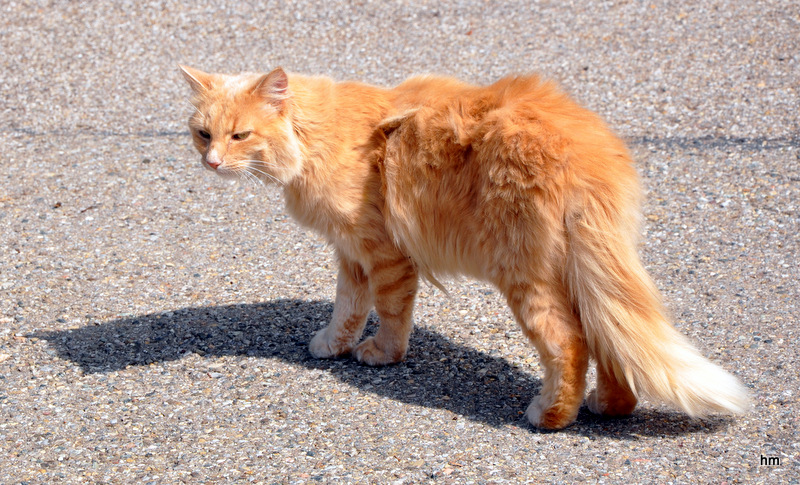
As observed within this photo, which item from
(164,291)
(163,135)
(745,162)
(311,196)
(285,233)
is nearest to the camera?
(311,196)

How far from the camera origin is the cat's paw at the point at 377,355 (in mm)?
4355

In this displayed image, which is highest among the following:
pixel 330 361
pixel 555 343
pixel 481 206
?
pixel 481 206

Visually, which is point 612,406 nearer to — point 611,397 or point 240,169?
point 611,397

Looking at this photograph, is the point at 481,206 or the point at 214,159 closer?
the point at 481,206

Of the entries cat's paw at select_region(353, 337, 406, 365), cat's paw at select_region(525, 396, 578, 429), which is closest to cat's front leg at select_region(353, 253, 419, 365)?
cat's paw at select_region(353, 337, 406, 365)

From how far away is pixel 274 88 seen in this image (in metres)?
3.85

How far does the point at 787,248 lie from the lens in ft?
17.4

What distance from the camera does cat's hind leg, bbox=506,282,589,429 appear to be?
3.54m

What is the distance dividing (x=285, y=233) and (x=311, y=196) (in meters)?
1.95

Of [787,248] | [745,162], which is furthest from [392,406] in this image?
[745,162]

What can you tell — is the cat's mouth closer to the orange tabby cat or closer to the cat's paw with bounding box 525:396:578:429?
the orange tabby cat

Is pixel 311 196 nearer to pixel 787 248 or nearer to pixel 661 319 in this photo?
pixel 661 319

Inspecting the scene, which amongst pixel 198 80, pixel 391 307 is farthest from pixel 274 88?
pixel 391 307

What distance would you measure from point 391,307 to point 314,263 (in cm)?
149
